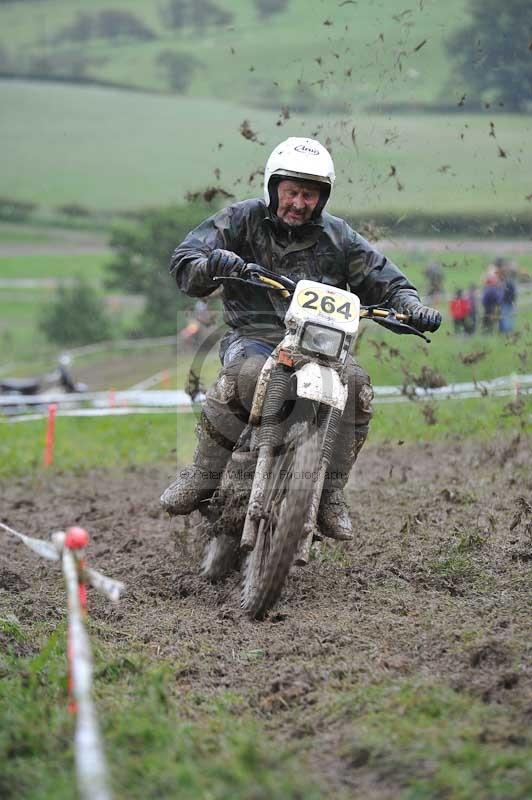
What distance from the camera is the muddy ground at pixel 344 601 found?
519 centimetres

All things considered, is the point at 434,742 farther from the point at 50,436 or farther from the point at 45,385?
the point at 45,385

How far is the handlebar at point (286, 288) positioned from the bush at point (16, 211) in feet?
190

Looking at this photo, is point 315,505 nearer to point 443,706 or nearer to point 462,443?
point 443,706

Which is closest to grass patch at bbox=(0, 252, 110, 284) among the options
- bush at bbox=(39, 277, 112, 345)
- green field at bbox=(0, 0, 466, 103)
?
green field at bbox=(0, 0, 466, 103)

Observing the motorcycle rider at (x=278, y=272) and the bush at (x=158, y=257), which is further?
the bush at (x=158, y=257)

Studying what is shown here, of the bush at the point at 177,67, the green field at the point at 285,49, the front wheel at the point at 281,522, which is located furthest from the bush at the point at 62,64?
the front wheel at the point at 281,522

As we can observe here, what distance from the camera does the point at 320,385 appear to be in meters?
6.44

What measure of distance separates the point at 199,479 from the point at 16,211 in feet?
191

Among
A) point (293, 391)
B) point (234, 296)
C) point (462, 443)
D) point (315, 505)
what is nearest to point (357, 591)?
point (315, 505)

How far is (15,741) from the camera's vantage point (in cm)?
452

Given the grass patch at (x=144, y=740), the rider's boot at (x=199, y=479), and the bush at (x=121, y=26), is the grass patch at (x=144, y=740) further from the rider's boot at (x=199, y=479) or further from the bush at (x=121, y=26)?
the bush at (x=121, y=26)

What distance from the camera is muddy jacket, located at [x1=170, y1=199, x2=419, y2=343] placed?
7398mm

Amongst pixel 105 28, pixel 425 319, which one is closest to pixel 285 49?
pixel 105 28

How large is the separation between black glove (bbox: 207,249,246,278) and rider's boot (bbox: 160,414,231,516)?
102 centimetres
